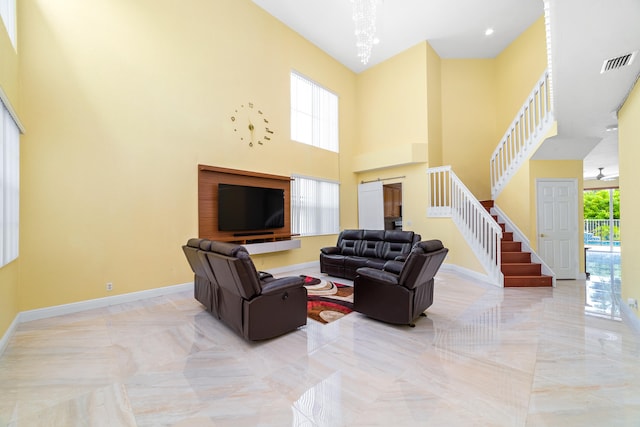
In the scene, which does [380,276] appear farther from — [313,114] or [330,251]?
[313,114]

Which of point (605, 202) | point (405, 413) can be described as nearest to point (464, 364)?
point (405, 413)

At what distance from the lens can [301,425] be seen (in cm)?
162

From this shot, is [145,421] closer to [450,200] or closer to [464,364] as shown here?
[464,364]

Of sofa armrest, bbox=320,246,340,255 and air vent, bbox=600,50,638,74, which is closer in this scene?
air vent, bbox=600,50,638,74

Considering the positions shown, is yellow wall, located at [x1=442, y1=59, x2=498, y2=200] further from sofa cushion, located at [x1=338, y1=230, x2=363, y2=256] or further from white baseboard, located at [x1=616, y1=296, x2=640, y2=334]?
white baseboard, located at [x1=616, y1=296, x2=640, y2=334]

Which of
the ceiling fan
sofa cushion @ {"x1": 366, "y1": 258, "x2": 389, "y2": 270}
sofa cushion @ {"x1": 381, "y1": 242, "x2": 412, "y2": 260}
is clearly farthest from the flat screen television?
the ceiling fan

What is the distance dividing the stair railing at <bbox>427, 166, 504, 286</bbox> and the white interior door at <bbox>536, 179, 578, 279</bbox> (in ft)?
4.36

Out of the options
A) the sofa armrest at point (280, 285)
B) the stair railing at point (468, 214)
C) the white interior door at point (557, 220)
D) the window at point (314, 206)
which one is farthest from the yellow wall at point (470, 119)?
the sofa armrest at point (280, 285)

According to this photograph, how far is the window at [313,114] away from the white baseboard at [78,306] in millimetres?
4359

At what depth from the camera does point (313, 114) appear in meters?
7.24

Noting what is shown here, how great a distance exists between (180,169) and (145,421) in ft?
12.6

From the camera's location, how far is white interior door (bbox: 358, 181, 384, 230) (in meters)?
7.65

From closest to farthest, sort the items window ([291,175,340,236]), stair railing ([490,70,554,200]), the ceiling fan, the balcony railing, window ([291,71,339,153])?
stair railing ([490,70,554,200]) → window ([291,175,340,236]) → window ([291,71,339,153]) → the ceiling fan → the balcony railing

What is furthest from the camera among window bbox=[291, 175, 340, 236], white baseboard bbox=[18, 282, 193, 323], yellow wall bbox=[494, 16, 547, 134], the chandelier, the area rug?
window bbox=[291, 175, 340, 236]
